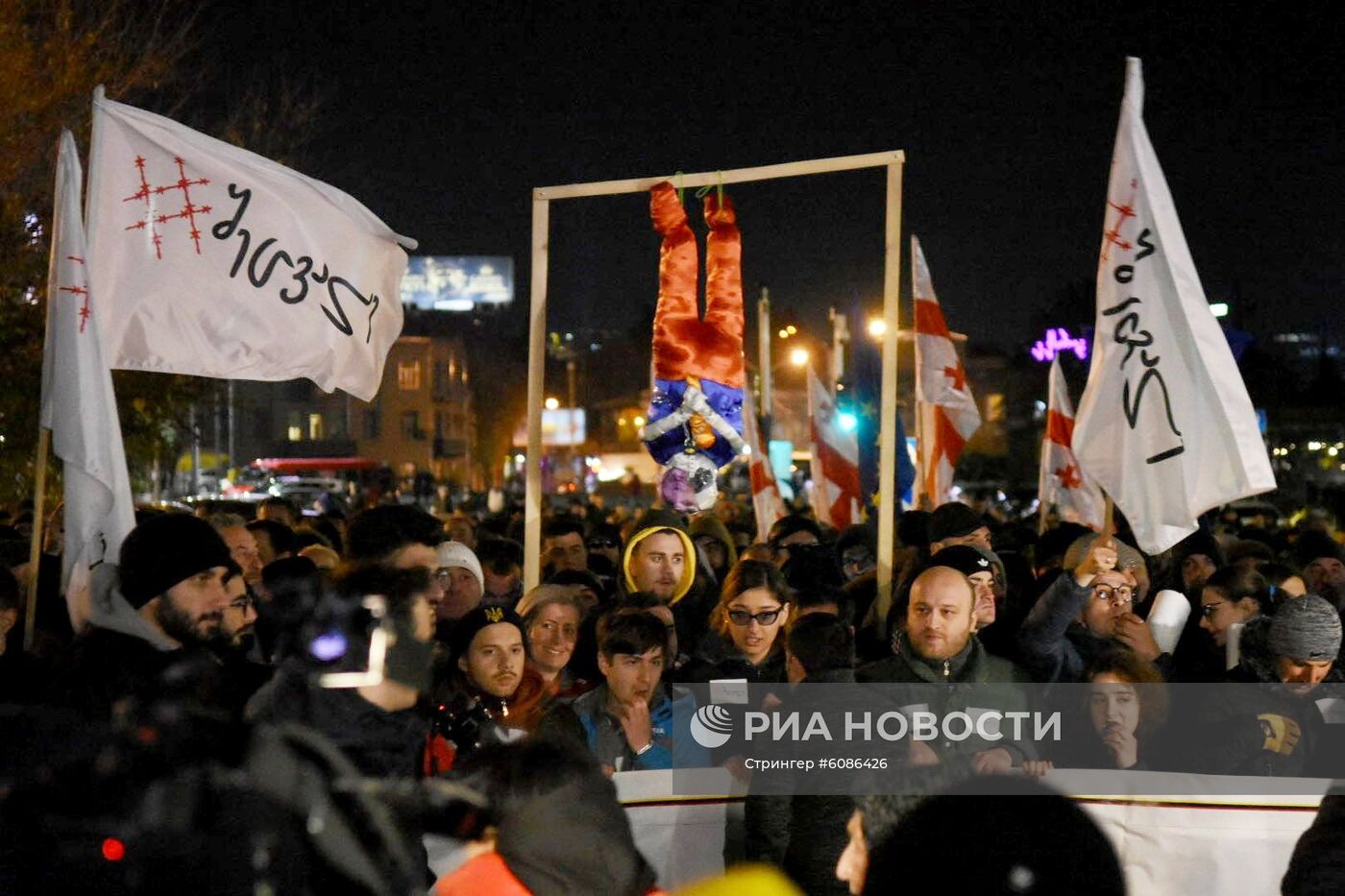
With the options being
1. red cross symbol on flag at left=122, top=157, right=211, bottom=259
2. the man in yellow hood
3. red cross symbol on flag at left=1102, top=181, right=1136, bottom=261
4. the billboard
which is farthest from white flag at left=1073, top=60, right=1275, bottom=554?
the billboard

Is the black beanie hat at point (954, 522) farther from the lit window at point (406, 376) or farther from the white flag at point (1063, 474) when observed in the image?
the lit window at point (406, 376)

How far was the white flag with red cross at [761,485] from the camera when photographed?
45.7ft

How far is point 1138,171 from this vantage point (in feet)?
22.9

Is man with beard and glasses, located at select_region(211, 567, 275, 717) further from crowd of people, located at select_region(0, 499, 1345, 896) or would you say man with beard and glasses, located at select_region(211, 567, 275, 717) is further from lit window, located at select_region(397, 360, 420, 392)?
lit window, located at select_region(397, 360, 420, 392)

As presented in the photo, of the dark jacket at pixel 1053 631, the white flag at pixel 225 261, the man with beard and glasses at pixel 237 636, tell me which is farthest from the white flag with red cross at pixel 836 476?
the man with beard and glasses at pixel 237 636

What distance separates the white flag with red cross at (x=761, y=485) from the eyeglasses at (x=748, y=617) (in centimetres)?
744

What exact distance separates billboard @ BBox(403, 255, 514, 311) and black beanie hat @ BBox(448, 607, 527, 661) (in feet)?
354

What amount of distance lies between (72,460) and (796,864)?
3.06 m

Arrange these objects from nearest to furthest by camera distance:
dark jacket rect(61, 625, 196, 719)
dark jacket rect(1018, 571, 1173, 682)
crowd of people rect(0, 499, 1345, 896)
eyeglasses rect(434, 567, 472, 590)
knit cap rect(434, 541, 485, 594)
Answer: crowd of people rect(0, 499, 1345, 896) → dark jacket rect(61, 625, 196, 719) → dark jacket rect(1018, 571, 1173, 682) → eyeglasses rect(434, 567, 472, 590) → knit cap rect(434, 541, 485, 594)

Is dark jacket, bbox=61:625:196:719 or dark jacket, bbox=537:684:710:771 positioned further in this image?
dark jacket, bbox=537:684:710:771

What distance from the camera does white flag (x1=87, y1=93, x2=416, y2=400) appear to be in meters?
6.47

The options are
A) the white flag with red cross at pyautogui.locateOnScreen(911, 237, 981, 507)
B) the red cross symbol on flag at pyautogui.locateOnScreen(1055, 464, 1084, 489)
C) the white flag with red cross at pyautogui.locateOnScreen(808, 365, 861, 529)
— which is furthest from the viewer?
the red cross symbol on flag at pyautogui.locateOnScreen(1055, 464, 1084, 489)

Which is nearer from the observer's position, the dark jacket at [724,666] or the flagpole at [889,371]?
the dark jacket at [724,666]

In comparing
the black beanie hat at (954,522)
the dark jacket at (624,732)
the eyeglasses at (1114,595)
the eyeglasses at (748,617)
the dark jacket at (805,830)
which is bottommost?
the dark jacket at (805,830)
